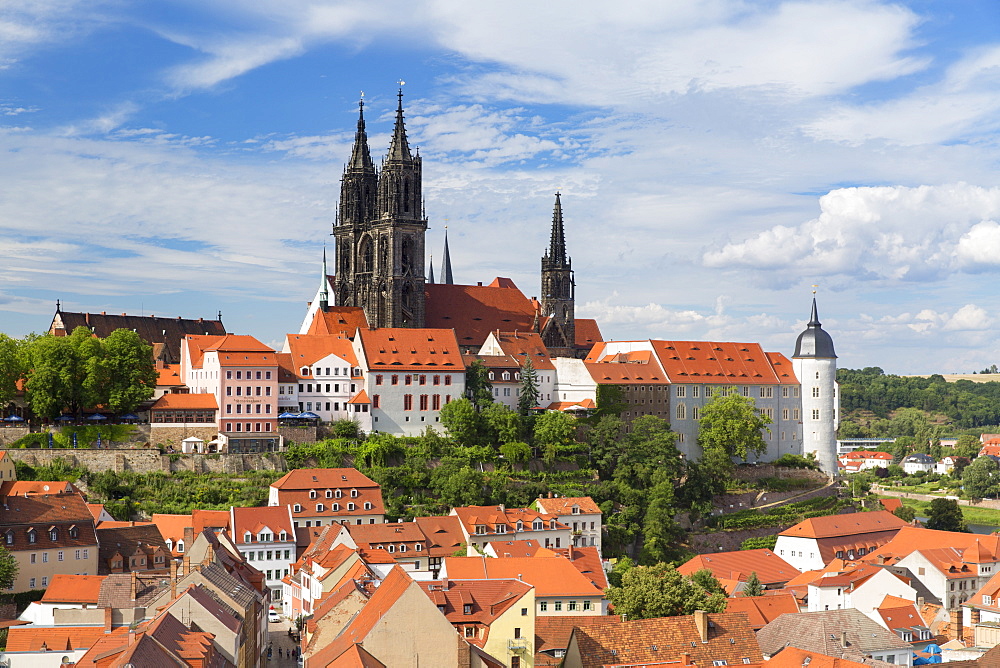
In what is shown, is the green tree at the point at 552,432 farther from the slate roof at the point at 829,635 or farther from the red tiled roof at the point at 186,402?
the slate roof at the point at 829,635

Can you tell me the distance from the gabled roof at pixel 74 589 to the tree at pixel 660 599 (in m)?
25.5

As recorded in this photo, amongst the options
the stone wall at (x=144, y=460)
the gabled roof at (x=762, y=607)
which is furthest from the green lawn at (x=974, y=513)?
the stone wall at (x=144, y=460)

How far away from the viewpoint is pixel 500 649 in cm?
5000

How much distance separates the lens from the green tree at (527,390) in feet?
336

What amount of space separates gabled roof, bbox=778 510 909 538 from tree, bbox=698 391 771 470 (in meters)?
10.3

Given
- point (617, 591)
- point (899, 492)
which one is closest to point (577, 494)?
point (617, 591)

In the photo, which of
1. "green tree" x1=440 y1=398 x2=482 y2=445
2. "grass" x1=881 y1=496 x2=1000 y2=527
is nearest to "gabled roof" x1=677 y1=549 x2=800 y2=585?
"green tree" x1=440 y1=398 x2=482 y2=445

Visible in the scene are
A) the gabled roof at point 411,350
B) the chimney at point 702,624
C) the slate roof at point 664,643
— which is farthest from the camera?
the gabled roof at point 411,350

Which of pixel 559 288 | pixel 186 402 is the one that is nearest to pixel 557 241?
pixel 559 288

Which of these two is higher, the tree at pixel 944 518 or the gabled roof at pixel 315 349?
the gabled roof at pixel 315 349

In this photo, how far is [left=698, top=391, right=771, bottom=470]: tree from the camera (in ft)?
347

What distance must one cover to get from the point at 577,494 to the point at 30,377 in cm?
3996

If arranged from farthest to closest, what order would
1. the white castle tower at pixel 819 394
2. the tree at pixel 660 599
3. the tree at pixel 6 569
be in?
the white castle tower at pixel 819 394 → the tree at pixel 6 569 → the tree at pixel 660 599

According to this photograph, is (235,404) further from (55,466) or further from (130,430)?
(55,466)
